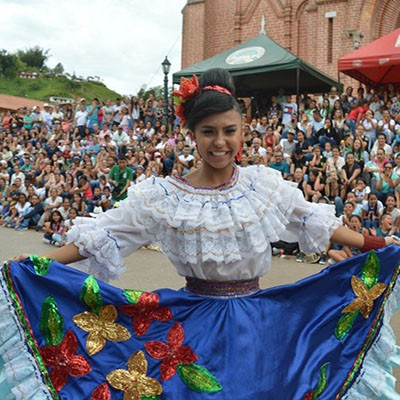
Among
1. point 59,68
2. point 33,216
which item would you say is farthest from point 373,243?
point 59,68

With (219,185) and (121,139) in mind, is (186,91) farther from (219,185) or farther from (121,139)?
(121,139)

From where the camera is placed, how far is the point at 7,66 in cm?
6331

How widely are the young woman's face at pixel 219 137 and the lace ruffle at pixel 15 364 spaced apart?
1.10 m

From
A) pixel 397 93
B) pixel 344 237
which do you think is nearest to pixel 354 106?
pixel 397 93

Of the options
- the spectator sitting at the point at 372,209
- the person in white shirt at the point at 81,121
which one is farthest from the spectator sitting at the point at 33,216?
the spectator sitting at the point at 372,209

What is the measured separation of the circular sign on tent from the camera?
580 inches

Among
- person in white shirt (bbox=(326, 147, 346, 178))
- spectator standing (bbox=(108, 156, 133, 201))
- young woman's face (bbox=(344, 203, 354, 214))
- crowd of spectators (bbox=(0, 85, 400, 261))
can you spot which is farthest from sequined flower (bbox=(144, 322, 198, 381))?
spectator standing (bbox=(108, 156, 133, 201))

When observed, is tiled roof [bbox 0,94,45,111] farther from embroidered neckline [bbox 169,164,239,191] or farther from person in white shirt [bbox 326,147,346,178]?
embroidered neckline [bbox 169,164,239,191]

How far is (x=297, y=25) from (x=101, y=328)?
18.8 meters

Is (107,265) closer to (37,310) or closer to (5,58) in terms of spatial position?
(37,310)

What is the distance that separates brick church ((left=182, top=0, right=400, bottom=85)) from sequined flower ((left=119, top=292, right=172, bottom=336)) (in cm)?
1657

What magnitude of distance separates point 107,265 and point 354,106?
10.8 m

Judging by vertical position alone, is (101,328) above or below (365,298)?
below

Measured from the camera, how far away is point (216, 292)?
2.49 metres
